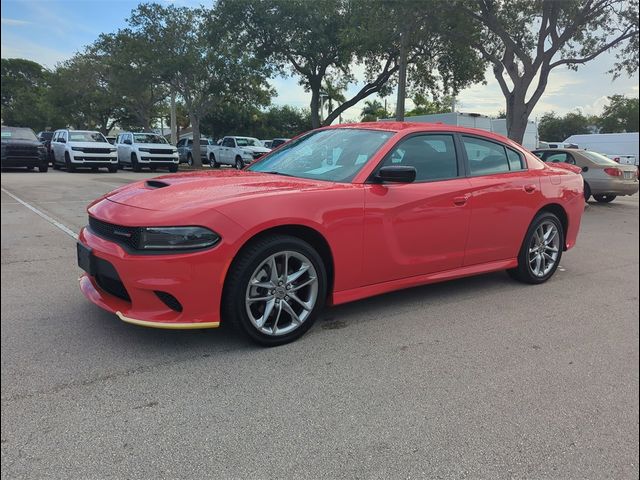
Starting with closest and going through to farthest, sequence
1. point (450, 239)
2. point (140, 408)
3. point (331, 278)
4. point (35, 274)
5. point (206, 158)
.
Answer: point (140, 408)
point (331, 278)
point (450, 239)
point (35, 274)
point (206, 158)

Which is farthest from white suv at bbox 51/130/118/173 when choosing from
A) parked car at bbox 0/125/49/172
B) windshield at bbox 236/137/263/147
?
parked car at bbox 0/125/49/172

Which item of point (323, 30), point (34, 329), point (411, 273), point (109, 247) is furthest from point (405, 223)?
point (323, 30)

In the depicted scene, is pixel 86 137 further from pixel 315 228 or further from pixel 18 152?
pixel 315 228

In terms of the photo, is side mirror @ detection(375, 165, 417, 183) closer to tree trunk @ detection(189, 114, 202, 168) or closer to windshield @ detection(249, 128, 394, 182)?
windshield @ detection(249, 128, 394, 182)

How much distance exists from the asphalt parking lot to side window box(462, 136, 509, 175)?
1.23 meters

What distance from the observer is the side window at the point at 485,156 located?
14.2ft

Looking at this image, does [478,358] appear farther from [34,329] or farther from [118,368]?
[34,329]

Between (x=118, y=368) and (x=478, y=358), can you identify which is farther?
(x=478, y=358)

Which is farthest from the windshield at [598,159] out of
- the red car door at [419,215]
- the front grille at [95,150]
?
the front grille at [95,150]

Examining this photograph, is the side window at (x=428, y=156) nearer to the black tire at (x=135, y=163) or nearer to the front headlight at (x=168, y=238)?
the front headlight at (x=168, y=238)

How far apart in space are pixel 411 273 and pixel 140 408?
7.34ft

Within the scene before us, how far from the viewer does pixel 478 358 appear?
3113 mm

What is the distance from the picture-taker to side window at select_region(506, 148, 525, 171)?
15.3ft

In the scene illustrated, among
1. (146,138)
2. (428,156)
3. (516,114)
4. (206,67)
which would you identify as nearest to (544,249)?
(428,156)
